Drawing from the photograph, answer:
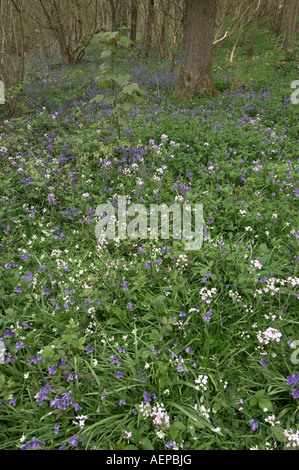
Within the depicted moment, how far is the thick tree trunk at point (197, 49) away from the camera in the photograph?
6461 mm

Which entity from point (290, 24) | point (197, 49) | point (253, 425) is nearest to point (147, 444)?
point (253, 425)

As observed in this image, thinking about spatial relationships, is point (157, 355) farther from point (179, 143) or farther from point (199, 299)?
point (179, 143)

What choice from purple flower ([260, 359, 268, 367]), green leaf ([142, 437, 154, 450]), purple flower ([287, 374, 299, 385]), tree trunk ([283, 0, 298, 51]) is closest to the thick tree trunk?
tree trunk ([283, 0, 298, 51])

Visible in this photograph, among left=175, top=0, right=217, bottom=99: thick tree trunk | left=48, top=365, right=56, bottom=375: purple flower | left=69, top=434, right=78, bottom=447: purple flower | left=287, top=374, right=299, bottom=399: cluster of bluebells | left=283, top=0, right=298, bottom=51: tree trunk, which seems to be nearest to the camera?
left=69, top=434, right=78, bottom=447: purple flower

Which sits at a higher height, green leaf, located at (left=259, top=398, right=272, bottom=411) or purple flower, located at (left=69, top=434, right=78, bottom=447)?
green leaf, located at (left=259, top=398, right=272, bottom=411)

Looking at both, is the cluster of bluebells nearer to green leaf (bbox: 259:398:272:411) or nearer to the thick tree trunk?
green leaf (bbox: 259:398:272:411)

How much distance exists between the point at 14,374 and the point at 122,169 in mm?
2917

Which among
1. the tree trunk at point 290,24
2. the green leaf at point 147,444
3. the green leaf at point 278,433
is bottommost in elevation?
the green leaf at point 147,444

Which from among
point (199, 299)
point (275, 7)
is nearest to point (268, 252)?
point (199, 299)

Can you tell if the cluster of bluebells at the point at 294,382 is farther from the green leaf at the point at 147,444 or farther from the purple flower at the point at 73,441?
the purple flower at the point at 73,441

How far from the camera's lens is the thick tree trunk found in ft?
21.2

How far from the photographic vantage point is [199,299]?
8.40 feet

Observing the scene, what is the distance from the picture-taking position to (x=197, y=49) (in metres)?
6.72

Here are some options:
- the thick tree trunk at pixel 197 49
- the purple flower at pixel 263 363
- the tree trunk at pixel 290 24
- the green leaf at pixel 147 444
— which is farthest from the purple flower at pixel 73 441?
the tree trunk at pixel 290 24
